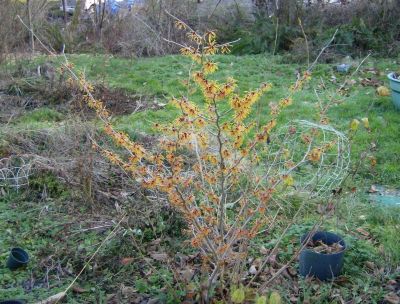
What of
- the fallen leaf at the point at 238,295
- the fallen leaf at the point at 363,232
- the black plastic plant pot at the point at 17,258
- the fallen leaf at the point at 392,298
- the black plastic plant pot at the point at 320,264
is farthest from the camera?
the fallen leaf at the point at 363,232

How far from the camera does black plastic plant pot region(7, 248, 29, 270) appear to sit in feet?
A: 13.9

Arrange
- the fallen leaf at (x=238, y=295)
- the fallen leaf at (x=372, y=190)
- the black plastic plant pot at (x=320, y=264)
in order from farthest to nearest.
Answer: the fallen leaf at (x=372, y=190), the black plastic plant pot at (x=320, y=264), the fallen leaf at (x=238, y=295)

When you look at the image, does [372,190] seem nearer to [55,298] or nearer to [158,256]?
[158,256]

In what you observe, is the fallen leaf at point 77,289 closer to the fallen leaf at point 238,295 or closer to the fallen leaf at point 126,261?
the fallen leaf at point 126,261

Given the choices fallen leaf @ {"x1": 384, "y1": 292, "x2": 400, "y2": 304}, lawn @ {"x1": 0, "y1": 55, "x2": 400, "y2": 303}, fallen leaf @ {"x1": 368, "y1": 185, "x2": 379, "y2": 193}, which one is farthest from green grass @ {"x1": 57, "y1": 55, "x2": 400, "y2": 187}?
fallen leaf @ {"x1": 384, "y1": 292, "x2": 400, "y2": 304}

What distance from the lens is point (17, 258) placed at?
432 centimetres

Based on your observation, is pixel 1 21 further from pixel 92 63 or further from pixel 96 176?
pixel 96 176

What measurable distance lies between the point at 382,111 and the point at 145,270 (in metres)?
5.21

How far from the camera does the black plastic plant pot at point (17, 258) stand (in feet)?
13.9

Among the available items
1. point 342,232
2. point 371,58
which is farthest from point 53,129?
point 371,58

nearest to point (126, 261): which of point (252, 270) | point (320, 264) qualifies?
point (252, 270)

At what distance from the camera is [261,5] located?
589 inches

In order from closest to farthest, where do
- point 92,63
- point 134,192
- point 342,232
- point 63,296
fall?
point 63,296 → point 342,232 → point 134,192 → point 92,63

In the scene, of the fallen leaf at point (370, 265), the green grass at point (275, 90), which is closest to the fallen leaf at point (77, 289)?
the fallen leaf at point (370, 265)
